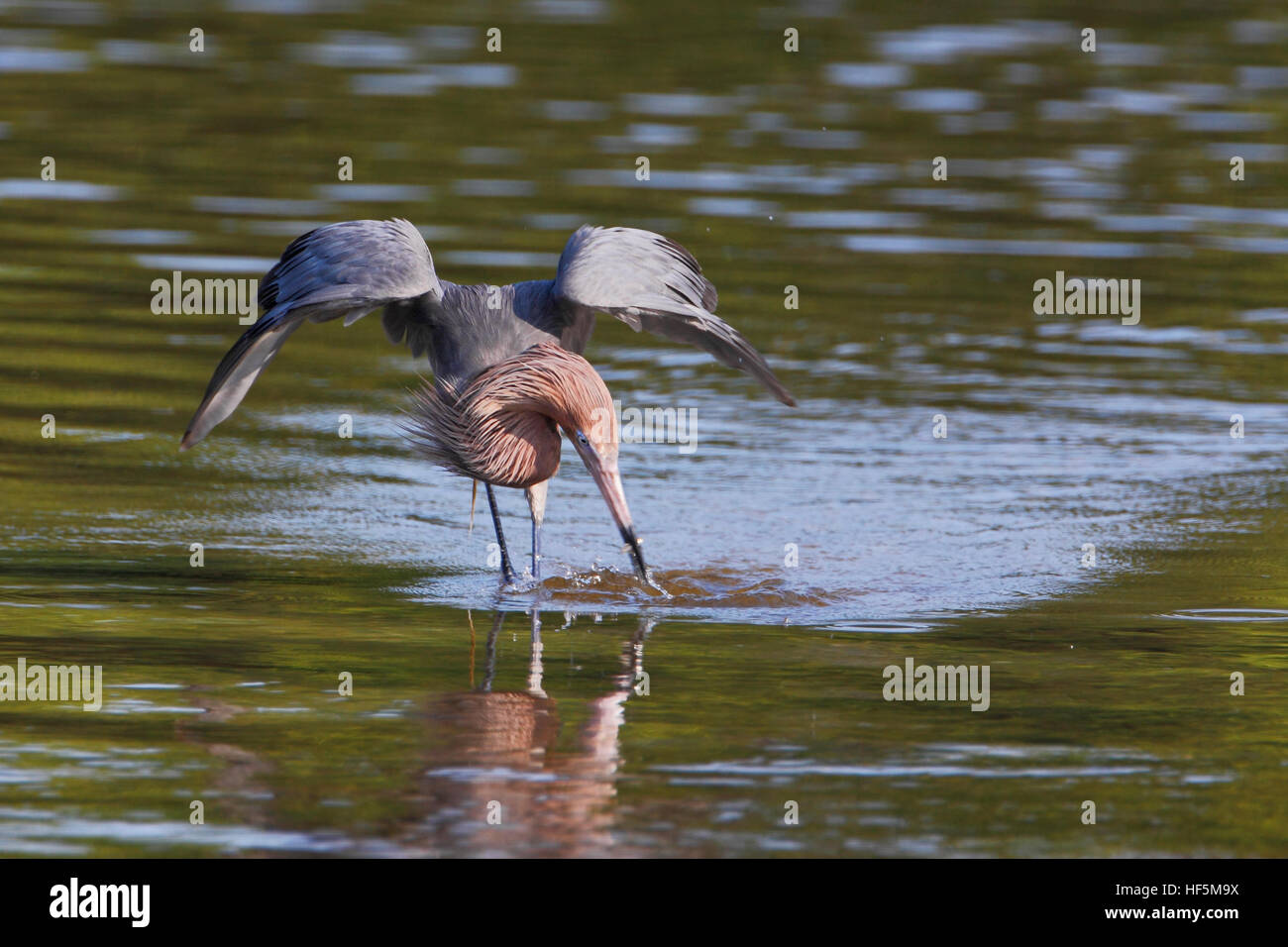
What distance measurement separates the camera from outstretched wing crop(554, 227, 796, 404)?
9125mm

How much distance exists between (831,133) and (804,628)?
1351cm

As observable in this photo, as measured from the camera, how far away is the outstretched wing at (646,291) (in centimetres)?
912

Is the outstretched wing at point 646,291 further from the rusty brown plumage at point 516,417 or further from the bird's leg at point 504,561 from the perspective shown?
the bird's leg at point 504,561

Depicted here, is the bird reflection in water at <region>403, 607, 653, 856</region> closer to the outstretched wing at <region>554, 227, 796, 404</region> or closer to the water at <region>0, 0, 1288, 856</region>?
the water at <region>0, 0, 1288, 856</region>

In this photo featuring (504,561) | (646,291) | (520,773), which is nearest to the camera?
(520,773)

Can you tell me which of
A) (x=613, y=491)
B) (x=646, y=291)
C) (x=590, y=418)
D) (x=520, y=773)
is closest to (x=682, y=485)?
(x=646, y=291)

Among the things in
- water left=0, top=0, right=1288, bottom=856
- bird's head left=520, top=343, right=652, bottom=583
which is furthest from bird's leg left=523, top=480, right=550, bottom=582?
bird's head left=520, top=343, right=652, bottom=583

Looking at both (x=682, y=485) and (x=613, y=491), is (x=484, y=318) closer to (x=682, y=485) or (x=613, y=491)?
(x=613, y=491)

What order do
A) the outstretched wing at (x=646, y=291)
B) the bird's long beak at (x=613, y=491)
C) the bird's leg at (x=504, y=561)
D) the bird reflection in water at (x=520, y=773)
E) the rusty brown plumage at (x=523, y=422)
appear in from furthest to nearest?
the bird's leg at (x=504, y=561) < the outstretched wing at (x=646, y=291) < the rusty brown plumage at (x=523, y=422) < the bird's long beak at (x=613, y=491) < the bird reflection in water at (x=520, y=773)

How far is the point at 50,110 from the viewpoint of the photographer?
2081cm

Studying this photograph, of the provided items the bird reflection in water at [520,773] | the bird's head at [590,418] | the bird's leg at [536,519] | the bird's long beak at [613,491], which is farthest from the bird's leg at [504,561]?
the bird reflection in water at [520,773]

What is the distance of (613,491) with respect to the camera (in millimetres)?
8492

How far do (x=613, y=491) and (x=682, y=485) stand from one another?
3.07 m

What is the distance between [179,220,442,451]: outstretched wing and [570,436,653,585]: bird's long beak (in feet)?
3.91
